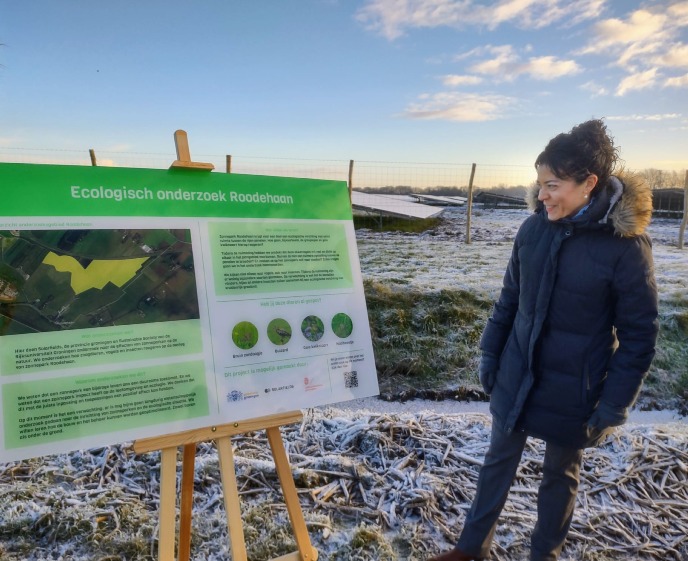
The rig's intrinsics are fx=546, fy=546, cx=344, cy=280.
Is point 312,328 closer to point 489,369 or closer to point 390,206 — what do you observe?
point 489,369

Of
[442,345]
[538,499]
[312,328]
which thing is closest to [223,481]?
[312,328]

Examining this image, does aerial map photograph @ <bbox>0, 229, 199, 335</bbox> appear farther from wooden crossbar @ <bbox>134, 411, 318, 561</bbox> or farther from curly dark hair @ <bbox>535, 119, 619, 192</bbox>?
curly dark hair @ <bbox>535, 119, 619, 192</bbox>

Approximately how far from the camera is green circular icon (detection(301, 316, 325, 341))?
9.01 feet

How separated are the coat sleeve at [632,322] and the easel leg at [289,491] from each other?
1537mm

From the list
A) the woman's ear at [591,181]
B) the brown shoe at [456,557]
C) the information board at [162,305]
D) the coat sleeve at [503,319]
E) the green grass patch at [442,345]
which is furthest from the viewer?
the green grass patch at [442,345]

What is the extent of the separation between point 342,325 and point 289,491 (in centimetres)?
88

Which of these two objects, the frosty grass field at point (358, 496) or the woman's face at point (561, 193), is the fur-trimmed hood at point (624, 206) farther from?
the frosty grass field at point (358, 496)

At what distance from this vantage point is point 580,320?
8.10 ft

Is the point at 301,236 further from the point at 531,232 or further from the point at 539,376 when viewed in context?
the point at 539,376

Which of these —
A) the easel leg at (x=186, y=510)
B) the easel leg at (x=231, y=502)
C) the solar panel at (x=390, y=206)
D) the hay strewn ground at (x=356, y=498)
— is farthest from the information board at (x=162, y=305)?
the solar panel at (x=390, y=206)

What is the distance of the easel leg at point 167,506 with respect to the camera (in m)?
2.42

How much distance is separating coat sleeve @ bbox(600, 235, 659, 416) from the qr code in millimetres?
1162

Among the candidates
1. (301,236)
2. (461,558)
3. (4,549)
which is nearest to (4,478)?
(4,549)

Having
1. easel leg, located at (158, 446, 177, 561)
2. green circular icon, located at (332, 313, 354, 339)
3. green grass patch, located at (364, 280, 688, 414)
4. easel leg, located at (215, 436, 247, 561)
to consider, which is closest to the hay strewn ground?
easel leg, located at (215, 436, 247, 561)
